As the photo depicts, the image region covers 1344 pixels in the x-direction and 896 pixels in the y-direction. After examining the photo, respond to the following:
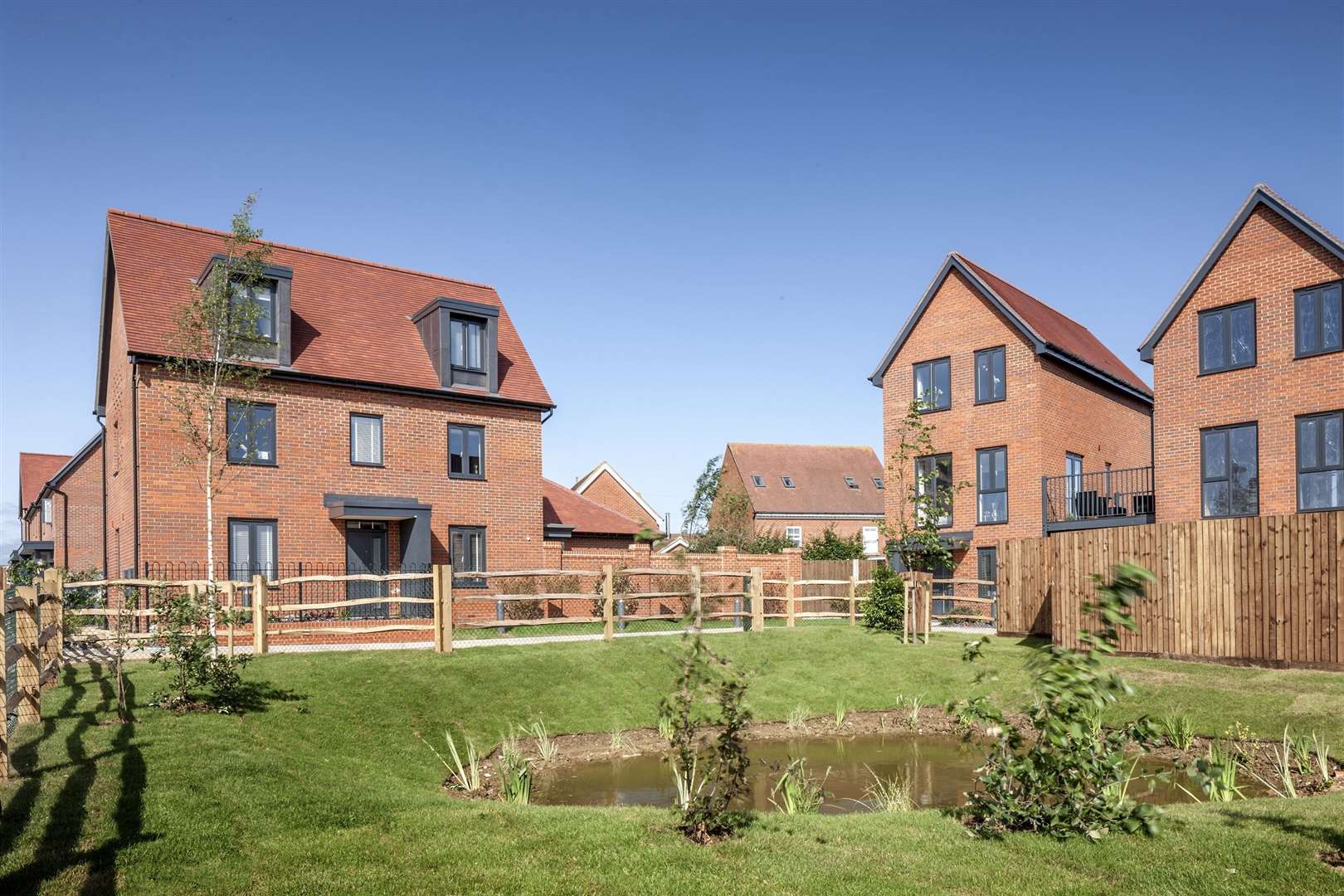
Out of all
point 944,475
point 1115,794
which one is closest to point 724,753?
point 1115,794

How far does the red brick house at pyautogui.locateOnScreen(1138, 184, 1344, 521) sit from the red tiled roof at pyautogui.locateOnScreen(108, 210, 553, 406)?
667 inches

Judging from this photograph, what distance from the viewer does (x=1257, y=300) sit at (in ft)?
77.2

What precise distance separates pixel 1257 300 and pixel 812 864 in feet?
73.2

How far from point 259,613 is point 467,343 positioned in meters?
13.2

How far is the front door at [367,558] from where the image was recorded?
23.5 m

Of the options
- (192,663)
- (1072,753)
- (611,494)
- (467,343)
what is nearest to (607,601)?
(192,663)

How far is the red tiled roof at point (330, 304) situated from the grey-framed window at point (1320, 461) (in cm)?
1901

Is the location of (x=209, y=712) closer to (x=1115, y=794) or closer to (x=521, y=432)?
(x=1115, y=794)

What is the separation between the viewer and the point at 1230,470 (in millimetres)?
23906

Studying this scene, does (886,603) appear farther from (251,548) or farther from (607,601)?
(251,548)

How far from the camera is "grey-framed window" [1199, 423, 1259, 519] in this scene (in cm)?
2347

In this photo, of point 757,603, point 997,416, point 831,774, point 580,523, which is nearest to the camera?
point 831,774

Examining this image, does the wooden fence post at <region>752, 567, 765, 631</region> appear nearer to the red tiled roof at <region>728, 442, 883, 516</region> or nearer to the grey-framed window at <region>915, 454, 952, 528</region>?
the grey-framed window at <region>915, 454, 952, 528</region>

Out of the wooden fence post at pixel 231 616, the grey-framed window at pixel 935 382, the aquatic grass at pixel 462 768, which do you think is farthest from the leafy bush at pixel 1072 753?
the grey-framed window at pixel 935 382
